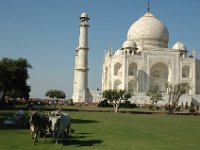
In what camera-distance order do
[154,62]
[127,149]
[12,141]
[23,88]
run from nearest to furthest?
1. [127,149]
2. [12,141]
3. [23,88]
4. [154,62]

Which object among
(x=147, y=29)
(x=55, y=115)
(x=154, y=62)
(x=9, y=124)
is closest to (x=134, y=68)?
(x=154, y=62)

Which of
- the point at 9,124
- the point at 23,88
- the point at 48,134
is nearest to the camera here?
the point at 48,134

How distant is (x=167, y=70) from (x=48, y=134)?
4738 centimetres

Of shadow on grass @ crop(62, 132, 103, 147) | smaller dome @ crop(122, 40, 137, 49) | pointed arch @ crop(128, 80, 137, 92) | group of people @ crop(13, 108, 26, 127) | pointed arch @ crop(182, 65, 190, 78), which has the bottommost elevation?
shadow on grass @ crop(62, 132, 103, 147)

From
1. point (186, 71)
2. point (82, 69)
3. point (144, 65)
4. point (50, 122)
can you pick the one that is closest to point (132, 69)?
point (144, 65)

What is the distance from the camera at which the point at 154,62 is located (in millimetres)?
55500

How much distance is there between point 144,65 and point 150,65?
0.96 meters

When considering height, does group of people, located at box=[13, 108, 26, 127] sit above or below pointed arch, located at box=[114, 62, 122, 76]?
below

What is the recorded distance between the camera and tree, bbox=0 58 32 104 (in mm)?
33156

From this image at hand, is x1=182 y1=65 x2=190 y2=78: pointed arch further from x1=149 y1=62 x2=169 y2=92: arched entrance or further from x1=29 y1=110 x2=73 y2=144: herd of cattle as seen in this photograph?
x1=29 y1=110 x2=73 y2=144: herd of cattle

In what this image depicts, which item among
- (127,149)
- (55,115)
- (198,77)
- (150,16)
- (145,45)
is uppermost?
(150,16)

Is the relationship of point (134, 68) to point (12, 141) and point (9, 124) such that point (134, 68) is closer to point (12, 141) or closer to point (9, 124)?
point (9, 124)

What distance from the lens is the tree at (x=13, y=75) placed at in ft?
109

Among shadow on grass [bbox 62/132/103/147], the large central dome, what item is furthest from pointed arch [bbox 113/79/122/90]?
shadow on grass [bbox 62/132/103/147]
